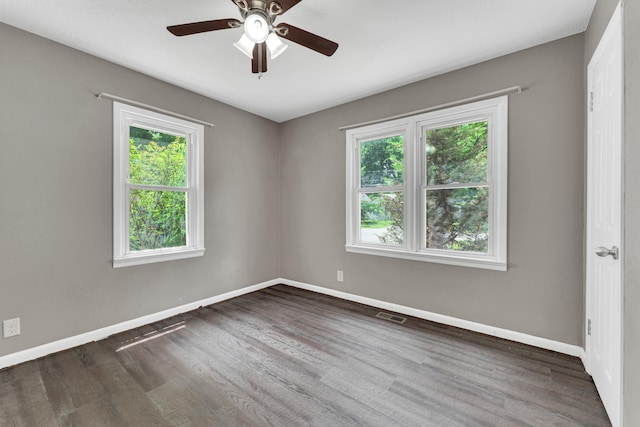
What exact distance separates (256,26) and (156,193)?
2.12 metres

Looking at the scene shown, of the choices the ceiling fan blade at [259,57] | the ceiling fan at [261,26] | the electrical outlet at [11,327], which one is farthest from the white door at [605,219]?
the electrical outlet at [11,327]

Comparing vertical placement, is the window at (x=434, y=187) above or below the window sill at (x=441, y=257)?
above

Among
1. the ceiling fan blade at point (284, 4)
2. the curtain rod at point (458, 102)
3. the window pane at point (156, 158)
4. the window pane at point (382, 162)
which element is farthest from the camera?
the window pane at point (382, 162)

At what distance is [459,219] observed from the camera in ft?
9.18

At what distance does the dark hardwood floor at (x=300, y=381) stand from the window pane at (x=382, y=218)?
1050 millimetres

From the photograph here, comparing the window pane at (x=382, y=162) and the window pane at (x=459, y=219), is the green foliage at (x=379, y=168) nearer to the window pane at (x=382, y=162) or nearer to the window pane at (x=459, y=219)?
the window pane at (x=382, y=162)

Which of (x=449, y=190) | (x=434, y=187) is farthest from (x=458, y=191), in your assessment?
(x=434, y=187)

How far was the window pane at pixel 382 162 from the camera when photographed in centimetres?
322

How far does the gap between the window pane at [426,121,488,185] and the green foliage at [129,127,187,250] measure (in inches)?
112

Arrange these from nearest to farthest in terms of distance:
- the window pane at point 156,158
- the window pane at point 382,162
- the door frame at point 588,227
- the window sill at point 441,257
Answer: the door frame at point 588,227, the window sill at point 441,257, the window pane at point 156,158, the window pane at point 382,162

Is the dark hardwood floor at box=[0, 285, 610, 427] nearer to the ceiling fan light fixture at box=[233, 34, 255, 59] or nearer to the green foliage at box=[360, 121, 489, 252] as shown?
the green foliage at box=[360, 121, 489, 252]

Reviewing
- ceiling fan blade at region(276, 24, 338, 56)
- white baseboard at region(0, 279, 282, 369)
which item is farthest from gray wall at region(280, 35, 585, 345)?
white baseboard at region(0, 279, 282, 369)

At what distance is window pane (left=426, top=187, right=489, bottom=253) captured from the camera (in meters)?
2.66

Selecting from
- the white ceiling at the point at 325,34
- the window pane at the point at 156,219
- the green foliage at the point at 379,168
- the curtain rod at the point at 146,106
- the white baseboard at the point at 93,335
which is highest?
the white ceiling at the point at 325,34
